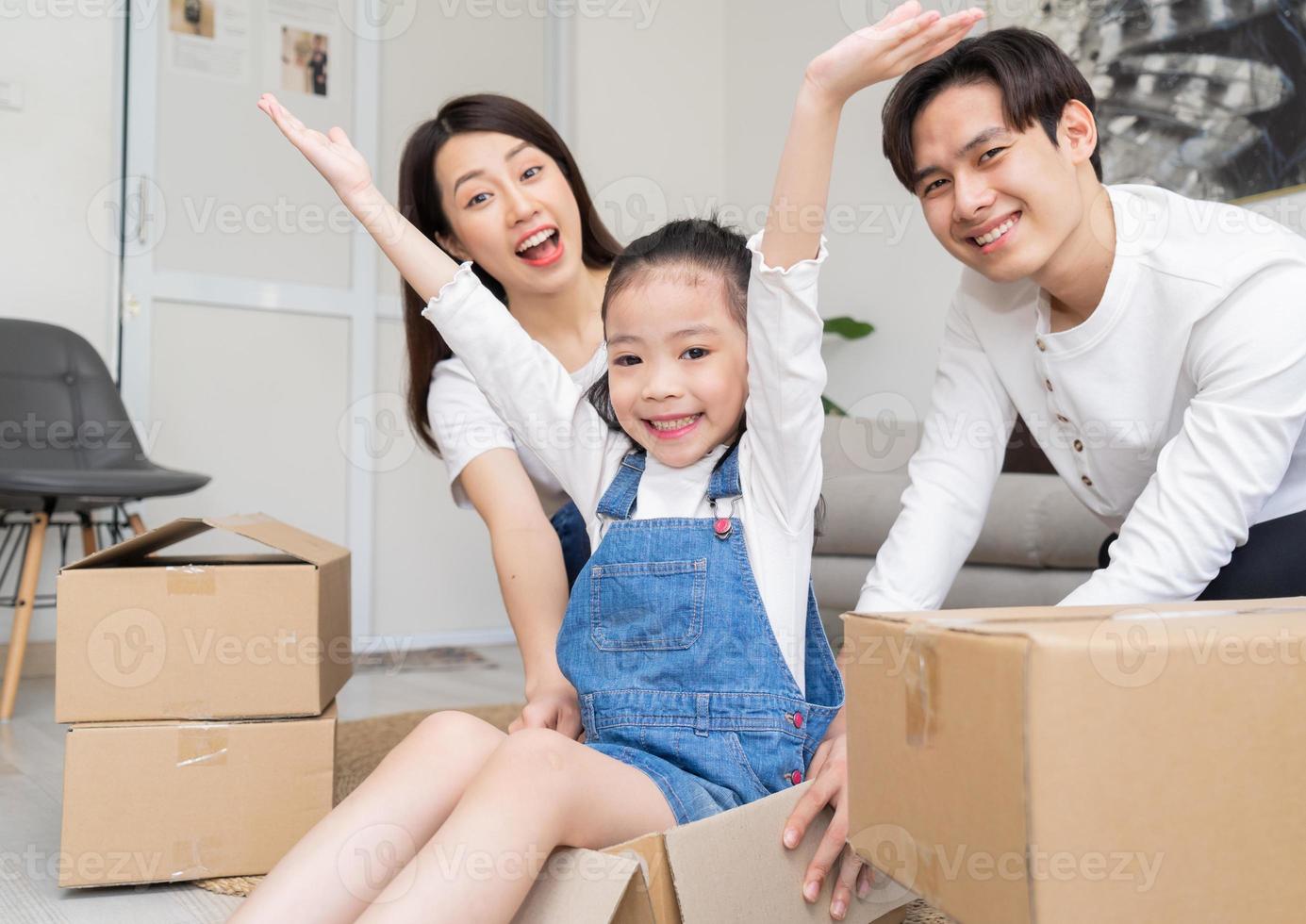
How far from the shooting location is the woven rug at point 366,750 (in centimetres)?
108

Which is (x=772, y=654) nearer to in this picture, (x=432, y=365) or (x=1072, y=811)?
(x=1072, y=811)

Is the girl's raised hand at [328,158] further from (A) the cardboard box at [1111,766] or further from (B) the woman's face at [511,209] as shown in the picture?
(A) the cardboard box at [1111,766]

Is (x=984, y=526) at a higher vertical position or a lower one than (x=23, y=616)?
higher

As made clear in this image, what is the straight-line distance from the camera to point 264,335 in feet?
9.64

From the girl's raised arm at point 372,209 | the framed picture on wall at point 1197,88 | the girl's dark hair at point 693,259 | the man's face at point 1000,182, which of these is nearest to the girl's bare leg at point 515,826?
the girl's dark hair at point 693,259

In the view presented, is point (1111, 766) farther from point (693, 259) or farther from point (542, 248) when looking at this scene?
point (542, 248)

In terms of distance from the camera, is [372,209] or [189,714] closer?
[372,209]

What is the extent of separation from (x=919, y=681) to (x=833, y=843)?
0.74ft

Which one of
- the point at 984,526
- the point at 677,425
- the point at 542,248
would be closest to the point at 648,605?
the point at 677,425

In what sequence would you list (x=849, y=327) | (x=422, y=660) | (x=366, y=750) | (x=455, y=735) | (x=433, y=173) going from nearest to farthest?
1. (x=455, y=735)
2. (x=433, y=173)
3. (x=366, y=750)
4. (x=422, y=660)
5. (x=849, y=327)

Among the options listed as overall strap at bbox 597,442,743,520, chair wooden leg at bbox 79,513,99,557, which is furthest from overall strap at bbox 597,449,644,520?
chair wooden leg at bbox 79,513,99,557

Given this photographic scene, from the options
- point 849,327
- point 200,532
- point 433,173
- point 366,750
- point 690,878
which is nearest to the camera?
point 690,878

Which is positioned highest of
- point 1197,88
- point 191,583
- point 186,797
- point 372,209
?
point 1197,88

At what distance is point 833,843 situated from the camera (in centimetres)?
77
